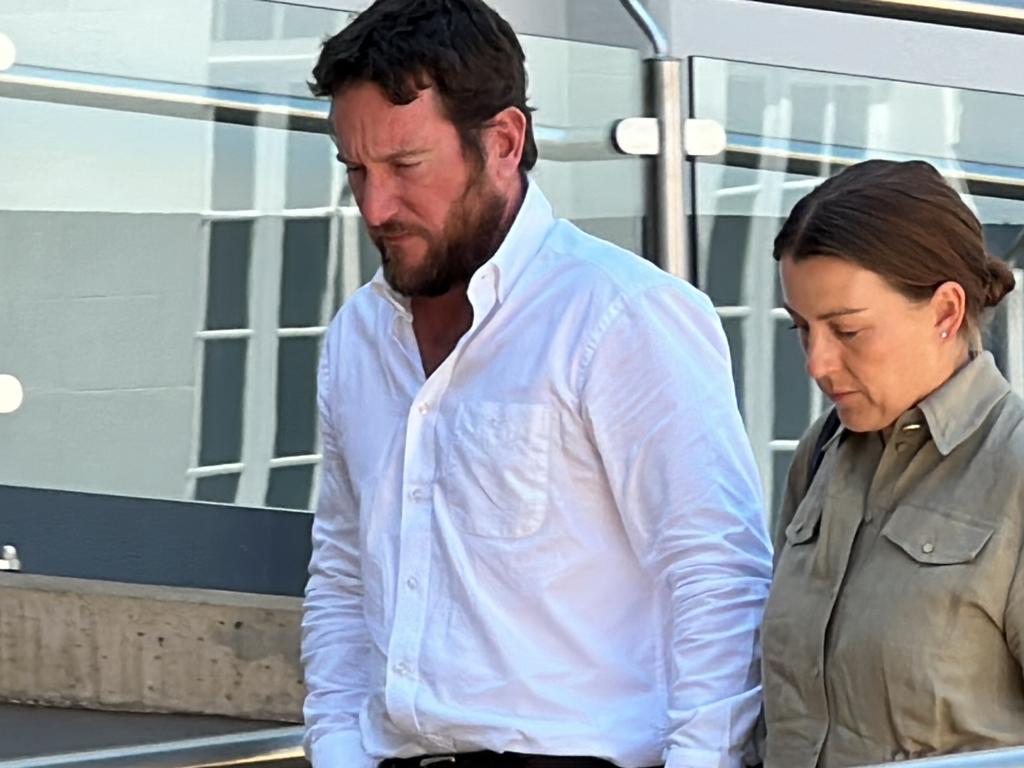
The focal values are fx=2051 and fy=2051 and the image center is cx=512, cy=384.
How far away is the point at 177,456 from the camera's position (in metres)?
4.63

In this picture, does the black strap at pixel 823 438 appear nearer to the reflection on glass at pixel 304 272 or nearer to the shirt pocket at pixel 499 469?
the shirt pocket at pixel 499 469

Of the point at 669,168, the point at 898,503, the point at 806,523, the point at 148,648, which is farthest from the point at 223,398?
the point at 898,503

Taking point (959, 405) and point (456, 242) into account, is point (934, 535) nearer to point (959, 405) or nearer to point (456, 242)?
point (959, 405)

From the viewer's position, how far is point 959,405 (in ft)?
5.96

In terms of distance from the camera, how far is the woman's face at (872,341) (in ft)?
6.03

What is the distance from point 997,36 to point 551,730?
3.42 meters

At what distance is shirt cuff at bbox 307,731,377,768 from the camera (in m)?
2.29

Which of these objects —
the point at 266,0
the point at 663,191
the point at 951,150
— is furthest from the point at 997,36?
the point at 266,0

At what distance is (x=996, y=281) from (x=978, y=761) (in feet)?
1.49

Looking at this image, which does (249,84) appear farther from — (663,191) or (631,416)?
(631,416)

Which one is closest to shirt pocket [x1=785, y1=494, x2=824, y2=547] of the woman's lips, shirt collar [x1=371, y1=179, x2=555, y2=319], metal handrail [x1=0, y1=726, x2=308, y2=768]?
the woman's lips

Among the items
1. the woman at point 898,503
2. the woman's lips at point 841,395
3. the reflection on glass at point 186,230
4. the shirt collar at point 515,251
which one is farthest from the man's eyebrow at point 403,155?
the reflection on glass at point 186,230

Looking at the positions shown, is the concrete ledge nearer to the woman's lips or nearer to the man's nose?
the man's nose

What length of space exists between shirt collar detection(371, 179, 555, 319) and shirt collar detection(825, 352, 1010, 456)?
486mm
